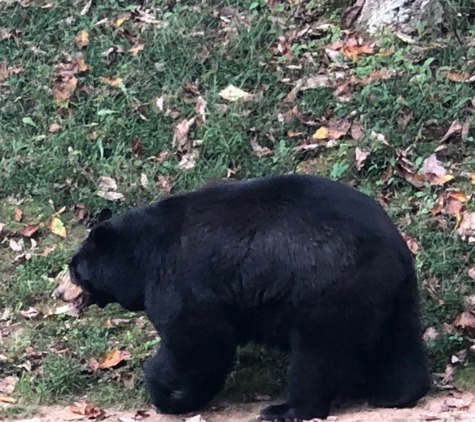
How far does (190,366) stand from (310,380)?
70cm

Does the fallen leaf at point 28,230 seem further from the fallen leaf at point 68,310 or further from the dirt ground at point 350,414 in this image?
the dirt ground at point 350,414

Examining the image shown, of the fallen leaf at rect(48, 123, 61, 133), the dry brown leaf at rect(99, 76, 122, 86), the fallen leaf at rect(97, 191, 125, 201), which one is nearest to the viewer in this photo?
the fallen leaf at rect(97, 191, 125, 201)

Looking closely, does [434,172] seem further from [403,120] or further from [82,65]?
[82,65]

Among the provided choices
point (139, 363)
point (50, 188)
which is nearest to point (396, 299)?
point (139, 363)

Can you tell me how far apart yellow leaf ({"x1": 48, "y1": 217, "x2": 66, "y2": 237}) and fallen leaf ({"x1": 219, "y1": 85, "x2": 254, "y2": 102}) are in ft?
6.30

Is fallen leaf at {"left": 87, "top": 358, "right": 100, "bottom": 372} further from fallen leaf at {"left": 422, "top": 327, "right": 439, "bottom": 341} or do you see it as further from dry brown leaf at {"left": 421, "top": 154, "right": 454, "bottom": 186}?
dry brown leaf at {"left": 421, "top": 154, "right": 454, "bottom": 186}

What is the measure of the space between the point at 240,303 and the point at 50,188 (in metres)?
3.43

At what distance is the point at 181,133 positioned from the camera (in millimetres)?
7871

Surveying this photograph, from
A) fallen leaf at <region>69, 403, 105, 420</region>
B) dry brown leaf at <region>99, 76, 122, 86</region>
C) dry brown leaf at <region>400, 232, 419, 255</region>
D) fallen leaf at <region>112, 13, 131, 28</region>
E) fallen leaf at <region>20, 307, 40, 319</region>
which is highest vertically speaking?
fallen leaf at <region>112, 13, 131, 28</region>

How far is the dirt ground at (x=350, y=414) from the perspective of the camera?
4688mm

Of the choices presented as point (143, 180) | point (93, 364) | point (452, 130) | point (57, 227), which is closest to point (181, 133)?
point (143, 180)

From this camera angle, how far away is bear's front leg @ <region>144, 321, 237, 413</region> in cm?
488

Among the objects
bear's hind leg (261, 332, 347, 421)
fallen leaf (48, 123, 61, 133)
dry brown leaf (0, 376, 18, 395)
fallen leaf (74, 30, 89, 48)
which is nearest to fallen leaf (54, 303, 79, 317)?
dry brown leaf (0, 376, 18, 395)

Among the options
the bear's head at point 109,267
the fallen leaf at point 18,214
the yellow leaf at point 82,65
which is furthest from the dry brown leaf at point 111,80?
the bear's head at point 109,267
